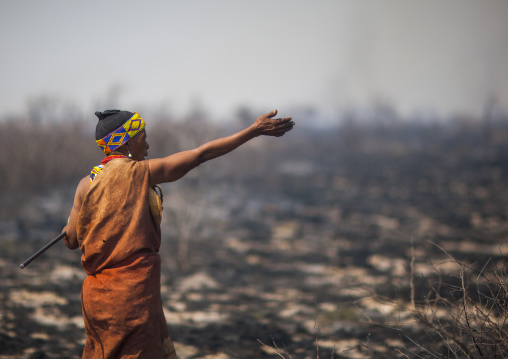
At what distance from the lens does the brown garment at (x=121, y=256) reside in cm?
219

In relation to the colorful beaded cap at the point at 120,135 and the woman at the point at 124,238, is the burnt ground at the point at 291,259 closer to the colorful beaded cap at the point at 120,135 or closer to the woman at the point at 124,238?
the woman at the point at 124,238

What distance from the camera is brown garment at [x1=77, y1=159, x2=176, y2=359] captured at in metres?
2.19

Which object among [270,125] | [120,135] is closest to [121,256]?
[120,135]

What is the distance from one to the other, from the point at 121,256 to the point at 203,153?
0.64 metres

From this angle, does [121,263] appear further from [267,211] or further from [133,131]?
[267,211]

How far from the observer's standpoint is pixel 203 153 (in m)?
2.27

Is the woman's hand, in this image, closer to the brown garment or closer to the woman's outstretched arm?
the woman's outstretched arm

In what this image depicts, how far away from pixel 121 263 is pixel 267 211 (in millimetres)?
10756

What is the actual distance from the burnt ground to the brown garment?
91 centimetres

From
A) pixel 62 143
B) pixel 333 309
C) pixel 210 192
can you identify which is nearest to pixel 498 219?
pixel 333 309

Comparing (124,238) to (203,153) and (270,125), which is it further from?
(270,125)

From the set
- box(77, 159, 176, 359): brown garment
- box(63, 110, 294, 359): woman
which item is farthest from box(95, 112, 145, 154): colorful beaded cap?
box(77, 159, 176, 359): brown garment

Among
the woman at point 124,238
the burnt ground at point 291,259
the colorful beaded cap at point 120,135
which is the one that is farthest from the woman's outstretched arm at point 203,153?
the burnt ground at point 291,259

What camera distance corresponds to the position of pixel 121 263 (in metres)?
2.21
